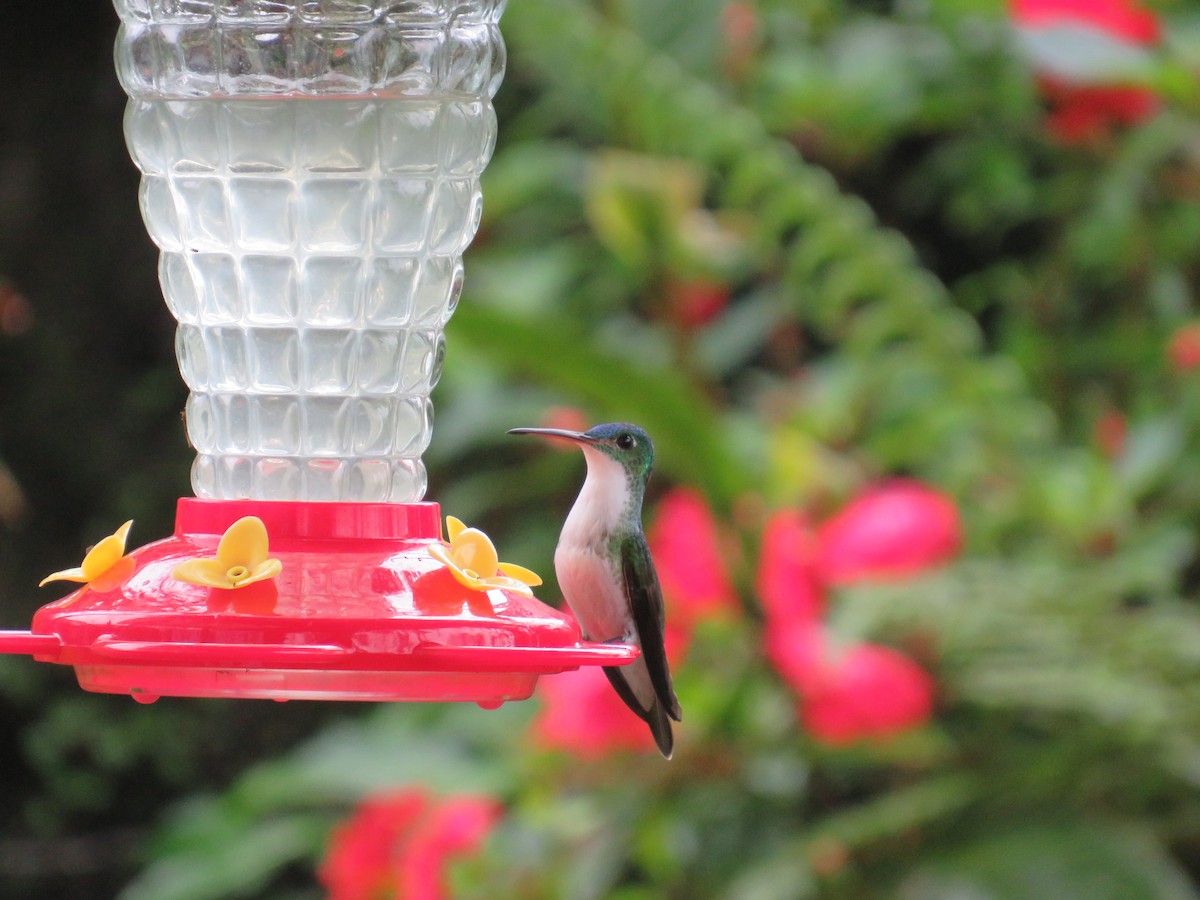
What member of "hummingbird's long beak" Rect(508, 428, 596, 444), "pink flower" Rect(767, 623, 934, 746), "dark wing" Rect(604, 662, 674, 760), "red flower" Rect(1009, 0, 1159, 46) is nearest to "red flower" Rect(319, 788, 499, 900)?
"pink flower" Rect(767, 623, 934, 746)

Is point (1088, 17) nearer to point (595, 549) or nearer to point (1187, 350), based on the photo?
point (1187, 350)

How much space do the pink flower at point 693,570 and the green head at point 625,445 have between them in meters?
1.78

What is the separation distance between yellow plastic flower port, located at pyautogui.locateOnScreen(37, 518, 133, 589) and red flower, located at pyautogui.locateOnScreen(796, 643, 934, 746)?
2.13m

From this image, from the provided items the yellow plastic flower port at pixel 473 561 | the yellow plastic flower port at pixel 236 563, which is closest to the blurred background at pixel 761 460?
the yellow plastic flower port at pixel 473 561

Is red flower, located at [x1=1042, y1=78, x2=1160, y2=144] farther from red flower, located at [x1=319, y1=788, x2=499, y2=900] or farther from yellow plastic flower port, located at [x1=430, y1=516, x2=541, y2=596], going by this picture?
yellow plastic flower port, located at [x1=430, y1=516, x2=541, y2=596]

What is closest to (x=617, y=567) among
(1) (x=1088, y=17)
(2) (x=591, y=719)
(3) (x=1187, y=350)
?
(2) (x=591, y=719)

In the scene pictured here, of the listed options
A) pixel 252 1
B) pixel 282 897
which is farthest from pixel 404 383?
pixel 282 897

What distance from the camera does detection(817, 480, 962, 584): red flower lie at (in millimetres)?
3342

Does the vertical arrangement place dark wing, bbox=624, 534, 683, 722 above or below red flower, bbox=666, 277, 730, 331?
above

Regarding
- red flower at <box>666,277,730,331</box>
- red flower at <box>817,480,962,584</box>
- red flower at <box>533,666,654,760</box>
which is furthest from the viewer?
red flower at <box>666,277,730,331</box>

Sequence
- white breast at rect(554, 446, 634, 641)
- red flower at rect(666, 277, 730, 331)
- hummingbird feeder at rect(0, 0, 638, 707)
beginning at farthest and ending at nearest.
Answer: red flower at rect(666, 277, 730, 331) < white breast at rect(554, 446, 634, 641) < hummingbird feeder at rect(0, 0, 638, 707)

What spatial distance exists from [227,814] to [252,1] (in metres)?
3.48

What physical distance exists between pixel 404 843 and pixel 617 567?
2220 mm

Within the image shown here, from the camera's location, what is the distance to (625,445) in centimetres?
175
